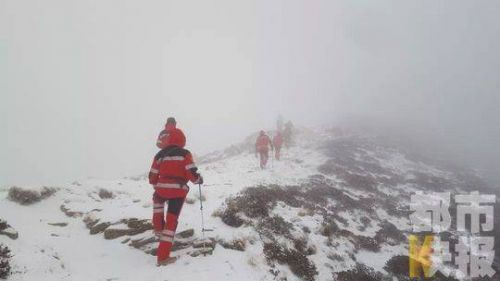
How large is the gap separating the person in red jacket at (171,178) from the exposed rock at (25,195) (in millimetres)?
6395

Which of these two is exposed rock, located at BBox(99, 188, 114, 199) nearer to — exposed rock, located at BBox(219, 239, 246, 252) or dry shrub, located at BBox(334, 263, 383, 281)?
exposed rock, located at BBox(219, 239, 246, 252)

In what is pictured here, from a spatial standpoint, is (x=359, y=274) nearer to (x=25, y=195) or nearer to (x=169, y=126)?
(x=169, y=126)

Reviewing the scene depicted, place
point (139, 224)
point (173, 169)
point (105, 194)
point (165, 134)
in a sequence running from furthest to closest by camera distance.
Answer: point (105, 194), point (139, 224), point (165, 134), point (173, 169)

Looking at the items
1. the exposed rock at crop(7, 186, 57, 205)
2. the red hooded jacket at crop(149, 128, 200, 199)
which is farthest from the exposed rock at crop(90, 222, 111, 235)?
the exposed rock at crop(7, 186, 57, 205)

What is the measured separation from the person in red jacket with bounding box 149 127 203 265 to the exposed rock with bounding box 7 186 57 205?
640cm

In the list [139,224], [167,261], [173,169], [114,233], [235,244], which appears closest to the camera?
[167,261]

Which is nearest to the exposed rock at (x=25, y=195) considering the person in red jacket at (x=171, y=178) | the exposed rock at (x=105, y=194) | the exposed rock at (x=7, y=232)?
the exposed rock at (x=105, y=194)

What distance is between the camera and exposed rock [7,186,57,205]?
12.8m

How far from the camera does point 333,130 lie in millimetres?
54469

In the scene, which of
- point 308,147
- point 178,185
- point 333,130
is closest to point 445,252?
point 178,185

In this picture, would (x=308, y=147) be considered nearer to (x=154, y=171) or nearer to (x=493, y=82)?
(x=154, y=171)

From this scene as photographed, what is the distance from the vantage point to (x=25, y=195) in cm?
1301

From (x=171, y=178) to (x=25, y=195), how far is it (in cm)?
727

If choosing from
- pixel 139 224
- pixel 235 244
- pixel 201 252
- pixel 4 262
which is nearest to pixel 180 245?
pixel 201 252
